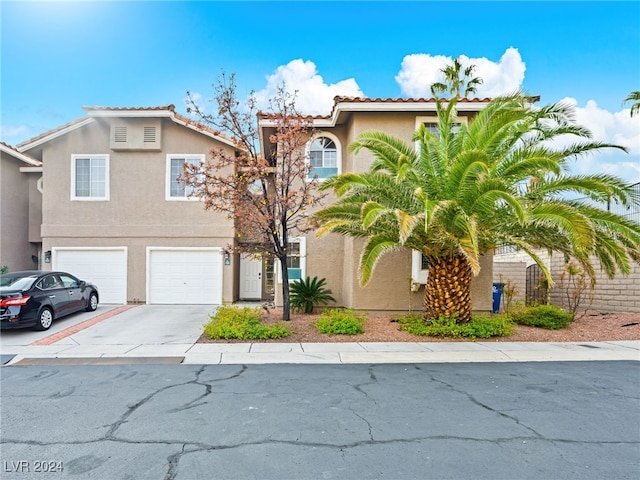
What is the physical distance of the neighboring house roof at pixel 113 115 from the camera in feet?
48.8

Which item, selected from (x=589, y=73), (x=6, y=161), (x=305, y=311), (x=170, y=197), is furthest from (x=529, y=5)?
(x=6, y=161)

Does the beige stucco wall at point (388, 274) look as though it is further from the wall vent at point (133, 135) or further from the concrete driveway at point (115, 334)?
the wall vent at point (133, 135)

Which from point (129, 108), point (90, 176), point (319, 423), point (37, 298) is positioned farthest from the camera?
point (90, 176)

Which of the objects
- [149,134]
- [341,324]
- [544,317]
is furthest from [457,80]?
[341,324]

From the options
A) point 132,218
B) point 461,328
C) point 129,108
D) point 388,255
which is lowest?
point 461,328

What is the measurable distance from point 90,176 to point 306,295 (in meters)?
9.89

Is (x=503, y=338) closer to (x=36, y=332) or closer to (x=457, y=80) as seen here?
(x=36, y=332)

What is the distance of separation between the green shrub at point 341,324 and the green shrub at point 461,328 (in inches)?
49.6

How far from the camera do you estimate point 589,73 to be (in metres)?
13.1

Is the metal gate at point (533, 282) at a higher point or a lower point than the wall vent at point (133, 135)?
lower

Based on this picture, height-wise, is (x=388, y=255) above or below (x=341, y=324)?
above

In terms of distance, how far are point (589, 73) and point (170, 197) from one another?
15.2 metres

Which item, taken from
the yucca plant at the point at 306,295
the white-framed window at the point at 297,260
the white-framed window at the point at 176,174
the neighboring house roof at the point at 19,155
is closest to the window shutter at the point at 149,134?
the white-framed window at the point at 176,174

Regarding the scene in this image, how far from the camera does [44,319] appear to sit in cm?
1074
